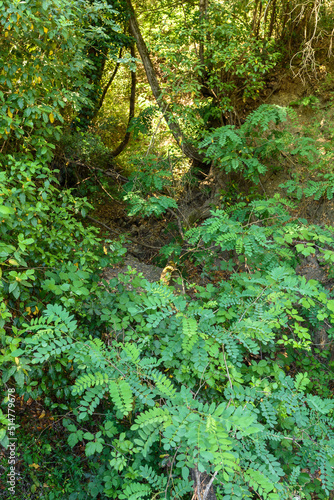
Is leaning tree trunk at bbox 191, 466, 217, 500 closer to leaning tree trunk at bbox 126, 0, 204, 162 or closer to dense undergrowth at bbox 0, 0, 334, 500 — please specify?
dense undergrowth at bbox 0, 0, 334, 500

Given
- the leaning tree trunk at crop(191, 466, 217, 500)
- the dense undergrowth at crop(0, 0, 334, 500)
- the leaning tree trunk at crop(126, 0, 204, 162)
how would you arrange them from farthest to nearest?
the leaning tree trunk at crop(126, 0, 204, 162)
the dense undergrowth at crop(0, 0, 334, 500)
the leaning tree trunk at crop(191, 466, 217, 500)

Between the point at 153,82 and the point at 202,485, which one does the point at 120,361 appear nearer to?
the point at 202,485

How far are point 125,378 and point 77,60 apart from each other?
2749 millimetres

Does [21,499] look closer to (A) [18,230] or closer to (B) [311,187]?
(A) [18,230]

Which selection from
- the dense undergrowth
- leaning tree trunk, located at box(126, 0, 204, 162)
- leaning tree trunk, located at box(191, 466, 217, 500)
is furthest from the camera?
leaning tree trunk, located at box(126, 0, 204, 162)

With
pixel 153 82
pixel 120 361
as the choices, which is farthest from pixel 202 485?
pixel 153 82

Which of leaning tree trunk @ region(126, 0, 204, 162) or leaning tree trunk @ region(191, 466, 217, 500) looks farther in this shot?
leaning tree trunk @ region(126, 0, 204, 162)

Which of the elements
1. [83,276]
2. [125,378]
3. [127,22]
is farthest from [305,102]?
[125,378]

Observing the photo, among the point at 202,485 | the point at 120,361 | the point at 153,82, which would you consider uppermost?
the point at 153,82

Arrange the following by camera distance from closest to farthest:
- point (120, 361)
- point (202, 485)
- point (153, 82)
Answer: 1. point (202, 485)
2. point (120, 361)
3. point (153, 82)

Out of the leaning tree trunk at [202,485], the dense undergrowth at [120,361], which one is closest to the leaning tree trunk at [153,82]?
the dense undergrowth at [120,361]

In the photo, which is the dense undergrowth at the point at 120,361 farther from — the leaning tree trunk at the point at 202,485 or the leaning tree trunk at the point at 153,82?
the leaning tree trunk at the point at 153,82

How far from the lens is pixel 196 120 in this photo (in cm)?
510

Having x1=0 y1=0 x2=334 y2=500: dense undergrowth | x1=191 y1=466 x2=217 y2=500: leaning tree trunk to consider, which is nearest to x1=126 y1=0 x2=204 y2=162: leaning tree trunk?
x1=0 y1=0 x2=334 y2=500: dense undergrowth
